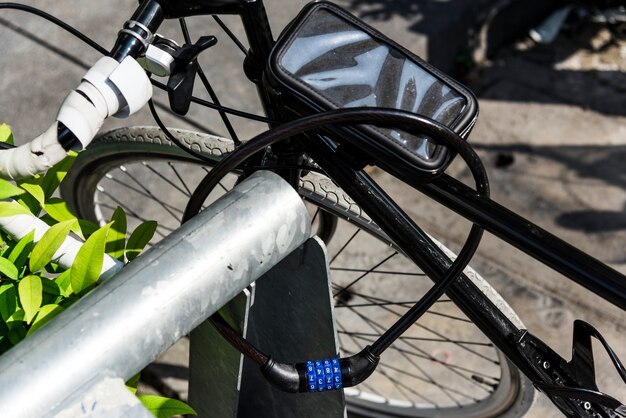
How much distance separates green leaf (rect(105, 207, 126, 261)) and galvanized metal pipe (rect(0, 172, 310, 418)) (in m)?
0.50

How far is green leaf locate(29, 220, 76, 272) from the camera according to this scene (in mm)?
1415

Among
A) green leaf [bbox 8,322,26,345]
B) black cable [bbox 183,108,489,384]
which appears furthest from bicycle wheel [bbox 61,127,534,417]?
green leaf [bbox 8,322,26,345]

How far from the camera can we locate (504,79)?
4.11m

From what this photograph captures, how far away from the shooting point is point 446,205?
1309mm

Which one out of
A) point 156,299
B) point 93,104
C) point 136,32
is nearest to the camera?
point 156,299

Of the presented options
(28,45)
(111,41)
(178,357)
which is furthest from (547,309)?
(28,45)

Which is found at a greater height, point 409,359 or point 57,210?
point 57,210

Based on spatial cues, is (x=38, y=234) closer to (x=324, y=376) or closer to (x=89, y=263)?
(x=89, y=263)

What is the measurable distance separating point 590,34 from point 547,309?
2.11 meters

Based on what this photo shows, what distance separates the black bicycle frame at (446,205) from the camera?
3.93 ft

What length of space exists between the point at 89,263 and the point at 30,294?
0.12 meters

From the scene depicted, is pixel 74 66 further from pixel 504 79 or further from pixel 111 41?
pixel 504 79

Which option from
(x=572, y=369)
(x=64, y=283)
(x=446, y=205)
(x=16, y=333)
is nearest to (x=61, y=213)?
(x=64, y=283)

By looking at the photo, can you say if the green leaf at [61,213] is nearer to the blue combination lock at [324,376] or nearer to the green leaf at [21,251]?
the green leaf at [21,251]
